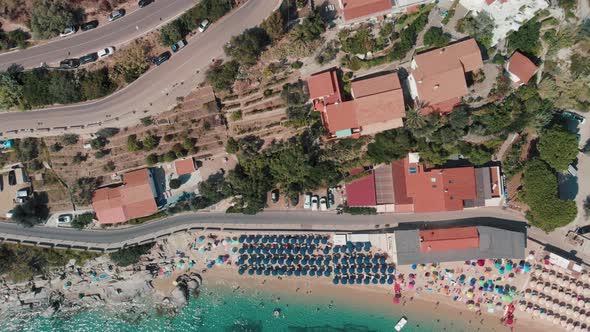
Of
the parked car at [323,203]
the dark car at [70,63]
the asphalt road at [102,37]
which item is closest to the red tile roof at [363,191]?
the parked car at [323,203]

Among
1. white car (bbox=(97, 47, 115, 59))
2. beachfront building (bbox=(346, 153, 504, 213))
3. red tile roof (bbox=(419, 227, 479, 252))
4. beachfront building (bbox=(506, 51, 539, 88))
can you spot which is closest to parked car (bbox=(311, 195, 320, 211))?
beachfront building (bbox=(346, 153, 504, 213))

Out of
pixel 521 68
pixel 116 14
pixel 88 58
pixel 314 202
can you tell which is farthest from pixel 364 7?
pixel 88 58

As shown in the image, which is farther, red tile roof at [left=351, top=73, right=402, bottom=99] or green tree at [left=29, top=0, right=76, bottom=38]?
red tile roof at [left=351, top=73, right=402, bottom=99]

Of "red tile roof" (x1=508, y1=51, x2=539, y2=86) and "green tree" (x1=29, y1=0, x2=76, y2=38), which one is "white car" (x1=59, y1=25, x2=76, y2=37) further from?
"red tile roof" (x1=508, y1=51, x2=539, y2=86)

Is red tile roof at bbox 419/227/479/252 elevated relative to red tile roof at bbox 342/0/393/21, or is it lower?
lower

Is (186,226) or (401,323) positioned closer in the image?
(401,323)

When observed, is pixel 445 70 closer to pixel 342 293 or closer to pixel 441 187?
pixel 441 187

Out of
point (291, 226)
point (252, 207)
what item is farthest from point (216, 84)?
point (291, 226)

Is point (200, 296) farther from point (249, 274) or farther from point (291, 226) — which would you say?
point (291, 226)
